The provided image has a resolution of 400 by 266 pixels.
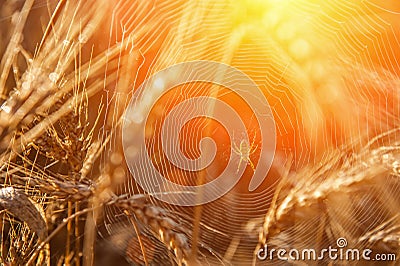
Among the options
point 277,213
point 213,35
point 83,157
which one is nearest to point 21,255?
point 83,157

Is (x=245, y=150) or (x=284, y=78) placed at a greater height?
(x=284, y=78)

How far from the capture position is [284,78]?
1.69 metres

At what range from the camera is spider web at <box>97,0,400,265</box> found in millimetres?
1546

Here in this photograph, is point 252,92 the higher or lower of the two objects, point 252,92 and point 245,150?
the higher

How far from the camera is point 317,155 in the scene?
1599 mm

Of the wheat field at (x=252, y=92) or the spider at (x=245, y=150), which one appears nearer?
the wheat field at (x=252, y=92)

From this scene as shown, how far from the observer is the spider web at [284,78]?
1.55 m

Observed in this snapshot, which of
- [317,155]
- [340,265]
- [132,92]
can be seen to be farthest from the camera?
[317,155]

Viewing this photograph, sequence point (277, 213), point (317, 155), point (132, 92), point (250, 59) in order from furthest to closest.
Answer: point (250, 59) < point (317, 155) < point (132, 92) < point (277, 213)

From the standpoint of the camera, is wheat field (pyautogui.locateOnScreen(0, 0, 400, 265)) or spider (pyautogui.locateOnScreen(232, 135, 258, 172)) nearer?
wheat field (pyautogui.locateOnScreen(0, 0, 400, 265))

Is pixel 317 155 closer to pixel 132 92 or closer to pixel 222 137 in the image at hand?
pixel 222 137

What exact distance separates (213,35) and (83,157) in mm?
845

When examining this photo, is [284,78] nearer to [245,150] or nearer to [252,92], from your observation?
[252,92]

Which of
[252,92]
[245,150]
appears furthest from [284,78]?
[245,150]
